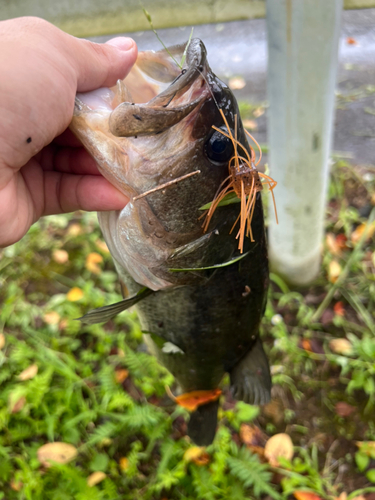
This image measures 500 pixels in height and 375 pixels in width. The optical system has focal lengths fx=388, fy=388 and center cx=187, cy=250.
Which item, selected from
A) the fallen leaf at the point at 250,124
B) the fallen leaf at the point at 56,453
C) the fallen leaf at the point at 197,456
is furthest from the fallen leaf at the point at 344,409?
the fallen leaf at the point at 250,124

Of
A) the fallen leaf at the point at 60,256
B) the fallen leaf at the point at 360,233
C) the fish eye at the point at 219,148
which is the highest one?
the fish eye at the point at 219,148

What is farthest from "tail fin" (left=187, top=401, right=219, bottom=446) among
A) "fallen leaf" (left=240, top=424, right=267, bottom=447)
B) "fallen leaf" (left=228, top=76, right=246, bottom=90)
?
"fallen leaf" (left=228, top=76, right=246, bottom=90)

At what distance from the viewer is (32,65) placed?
103 centimetres

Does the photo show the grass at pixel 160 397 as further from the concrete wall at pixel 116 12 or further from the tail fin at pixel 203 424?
the concrete wall at pixel 116 12

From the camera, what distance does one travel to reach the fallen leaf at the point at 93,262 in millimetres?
2977

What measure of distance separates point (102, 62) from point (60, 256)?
2.15m

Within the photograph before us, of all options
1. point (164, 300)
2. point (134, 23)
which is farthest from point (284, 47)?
point (164, 300)

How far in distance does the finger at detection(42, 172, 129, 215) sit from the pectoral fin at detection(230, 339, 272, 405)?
0.83 metres

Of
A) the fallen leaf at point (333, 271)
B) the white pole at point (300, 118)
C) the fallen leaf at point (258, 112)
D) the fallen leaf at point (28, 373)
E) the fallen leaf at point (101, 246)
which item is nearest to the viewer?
the white pole at point (300, 118)

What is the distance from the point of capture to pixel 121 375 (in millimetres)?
2502

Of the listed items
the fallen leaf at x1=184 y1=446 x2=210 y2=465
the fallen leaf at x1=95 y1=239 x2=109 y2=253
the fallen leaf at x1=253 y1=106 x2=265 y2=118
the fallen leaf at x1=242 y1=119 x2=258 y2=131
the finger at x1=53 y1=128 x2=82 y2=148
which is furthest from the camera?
the fallen leaf at x1=253 y1=106 x2=265 y2=118

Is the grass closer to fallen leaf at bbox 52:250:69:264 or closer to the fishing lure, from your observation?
fallen leaf at bbox 52:250:69:264

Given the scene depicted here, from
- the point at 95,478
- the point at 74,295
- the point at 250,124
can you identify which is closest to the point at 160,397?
the point at 95,478

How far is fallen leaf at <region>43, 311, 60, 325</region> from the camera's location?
2.70m
